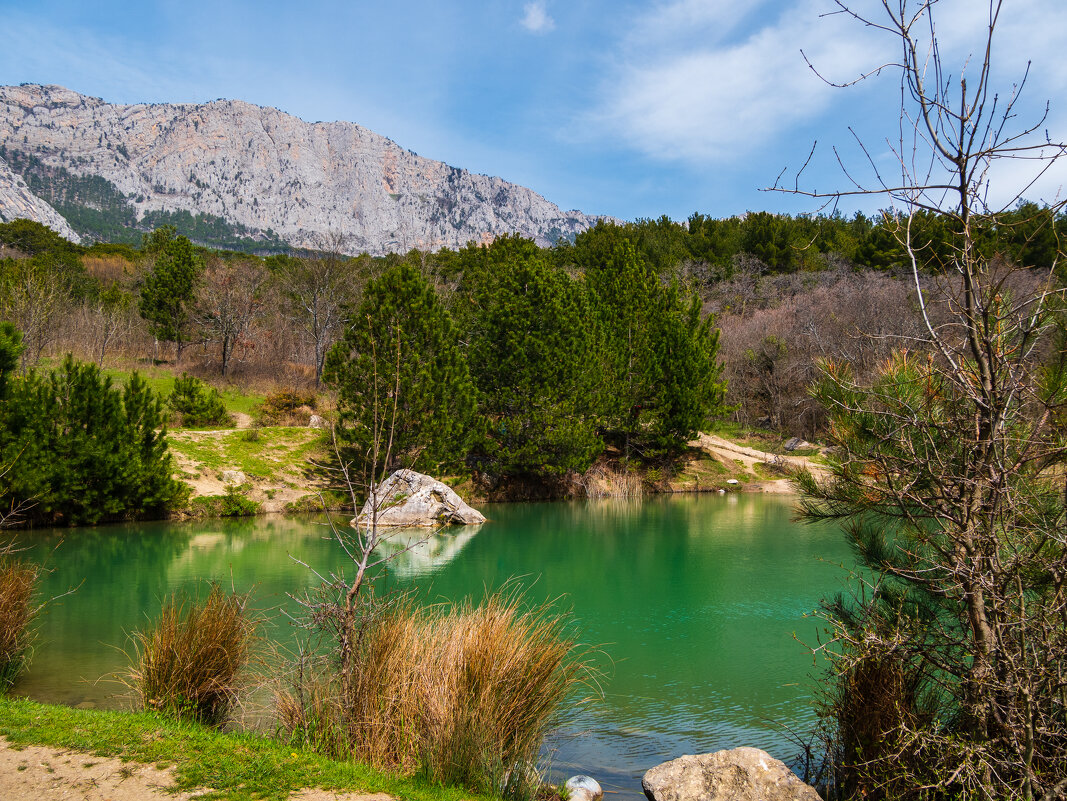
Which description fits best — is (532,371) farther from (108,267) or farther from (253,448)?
(108,267)

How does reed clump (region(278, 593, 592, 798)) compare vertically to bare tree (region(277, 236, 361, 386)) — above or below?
below

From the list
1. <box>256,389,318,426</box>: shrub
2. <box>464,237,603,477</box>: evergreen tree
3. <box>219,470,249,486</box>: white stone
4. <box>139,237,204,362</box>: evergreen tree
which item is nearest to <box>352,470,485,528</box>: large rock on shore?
<box>464,237,603,477</box>: evergreen tree

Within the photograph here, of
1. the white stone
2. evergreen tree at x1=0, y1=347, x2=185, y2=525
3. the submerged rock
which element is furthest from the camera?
the white stone

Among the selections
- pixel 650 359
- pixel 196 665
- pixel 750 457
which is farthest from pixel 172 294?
pixel 196 665

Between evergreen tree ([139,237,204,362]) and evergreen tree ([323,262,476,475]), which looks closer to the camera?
evergreen tree ([323,262,476,475])

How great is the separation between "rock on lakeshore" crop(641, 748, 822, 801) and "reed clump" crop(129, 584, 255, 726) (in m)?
3.03

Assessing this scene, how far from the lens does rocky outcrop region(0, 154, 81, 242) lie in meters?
79.0

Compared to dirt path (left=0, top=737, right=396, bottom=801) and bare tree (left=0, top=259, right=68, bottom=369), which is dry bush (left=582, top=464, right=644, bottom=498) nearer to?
bare tree (left=0, top=259, right=68, bottom=369)

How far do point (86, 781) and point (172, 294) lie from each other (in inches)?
1248

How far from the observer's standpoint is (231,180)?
130750mm

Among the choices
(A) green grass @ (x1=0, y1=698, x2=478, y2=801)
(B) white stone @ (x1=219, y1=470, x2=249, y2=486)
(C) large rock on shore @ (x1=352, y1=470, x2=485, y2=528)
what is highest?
(A) green grass @ (x1=0, y1=698, x2=478, y2=801)

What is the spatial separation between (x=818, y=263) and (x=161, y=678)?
45.2 meters

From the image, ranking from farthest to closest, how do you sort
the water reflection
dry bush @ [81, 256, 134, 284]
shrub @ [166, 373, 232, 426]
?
1. dry bush @ [81, 256, 134, 284]
2. shrub @ [166, 373, 232, 426]
3. the water reflection

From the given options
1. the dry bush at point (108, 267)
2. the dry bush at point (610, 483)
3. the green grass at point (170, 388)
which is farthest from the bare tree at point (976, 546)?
the dry bush at point (108, 267)
